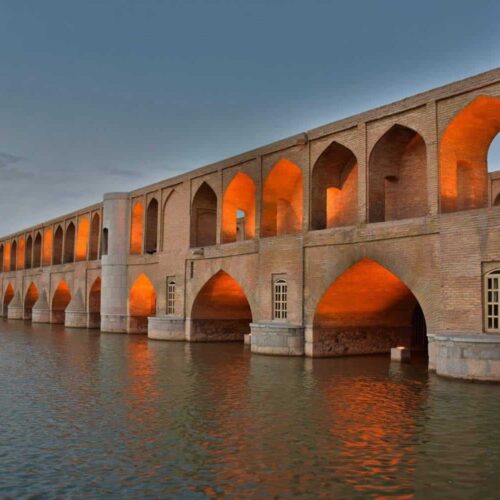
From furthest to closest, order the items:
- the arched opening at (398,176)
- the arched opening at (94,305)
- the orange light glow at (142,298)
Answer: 1. the arched opening at (94,305)
2. the orange light glow at (142,298)
3. the arched opening at (398,176)

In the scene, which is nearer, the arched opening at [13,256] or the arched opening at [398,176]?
the arched opening at [398,176]

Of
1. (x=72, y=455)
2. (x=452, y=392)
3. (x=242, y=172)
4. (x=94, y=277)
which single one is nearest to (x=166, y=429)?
(x=72, y=455)

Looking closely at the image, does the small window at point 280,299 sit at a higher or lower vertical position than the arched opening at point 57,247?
lower

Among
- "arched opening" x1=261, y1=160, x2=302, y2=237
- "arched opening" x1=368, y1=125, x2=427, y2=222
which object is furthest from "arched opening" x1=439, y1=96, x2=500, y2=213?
"arched opening" x1=261, y1=160, x2=302, y2=237

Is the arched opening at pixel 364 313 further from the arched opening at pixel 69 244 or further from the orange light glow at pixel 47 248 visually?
the orange light glow at pixel 47 248

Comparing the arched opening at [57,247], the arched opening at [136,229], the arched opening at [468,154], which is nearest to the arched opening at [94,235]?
the arched opening at [136,229]

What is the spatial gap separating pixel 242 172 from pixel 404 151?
5.85 meters

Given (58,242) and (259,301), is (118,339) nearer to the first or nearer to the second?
(259,301)

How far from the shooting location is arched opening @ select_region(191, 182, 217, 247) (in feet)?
79.3

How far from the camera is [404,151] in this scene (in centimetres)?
1722

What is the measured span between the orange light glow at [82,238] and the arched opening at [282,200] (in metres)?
15.9

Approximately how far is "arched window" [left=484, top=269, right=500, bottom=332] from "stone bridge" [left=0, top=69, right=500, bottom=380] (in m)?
0.03

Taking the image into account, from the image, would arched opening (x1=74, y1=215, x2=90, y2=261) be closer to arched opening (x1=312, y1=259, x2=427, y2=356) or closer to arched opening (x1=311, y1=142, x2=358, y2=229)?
arched opening (x1=311, y1=142, x2=358, y2=229)

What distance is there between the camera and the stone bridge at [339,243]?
13367 mm
